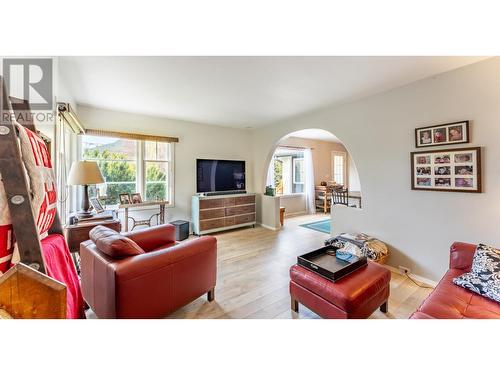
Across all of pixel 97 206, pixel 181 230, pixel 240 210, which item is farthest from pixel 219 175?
pixel 97 206

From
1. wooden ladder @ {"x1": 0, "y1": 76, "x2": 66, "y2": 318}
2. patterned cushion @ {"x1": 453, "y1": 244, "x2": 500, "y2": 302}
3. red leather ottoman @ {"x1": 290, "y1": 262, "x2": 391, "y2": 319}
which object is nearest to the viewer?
wooden ladder @ {"x1": 0, "y1": 76, "x2": 66, "y2": 318}

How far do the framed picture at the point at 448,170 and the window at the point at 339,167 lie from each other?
503 centimetres

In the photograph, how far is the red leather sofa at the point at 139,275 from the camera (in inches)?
55.5

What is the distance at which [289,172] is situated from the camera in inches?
278

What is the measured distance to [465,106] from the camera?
214 centimetres

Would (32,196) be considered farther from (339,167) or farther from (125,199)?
(339,167)

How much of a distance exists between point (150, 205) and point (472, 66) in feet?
15.2

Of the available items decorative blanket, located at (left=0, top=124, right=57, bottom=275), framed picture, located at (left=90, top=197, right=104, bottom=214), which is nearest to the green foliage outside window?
framed picture, located at (left=90, top=197, right=104, bottom=214)

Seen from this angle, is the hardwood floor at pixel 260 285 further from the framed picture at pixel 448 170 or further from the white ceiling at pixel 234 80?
the white ceiling at pixel 234 80

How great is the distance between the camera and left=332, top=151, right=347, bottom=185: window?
294 inches

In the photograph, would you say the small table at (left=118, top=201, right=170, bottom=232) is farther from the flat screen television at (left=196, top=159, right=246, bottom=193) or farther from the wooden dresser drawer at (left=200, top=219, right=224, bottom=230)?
the flat screen television at (left=196, top=159, right=246, bottom=193)

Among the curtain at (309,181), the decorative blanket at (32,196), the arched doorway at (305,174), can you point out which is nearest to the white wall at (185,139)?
the arched doorway at (305,174)

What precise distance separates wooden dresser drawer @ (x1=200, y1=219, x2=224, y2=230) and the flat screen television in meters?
0.67
